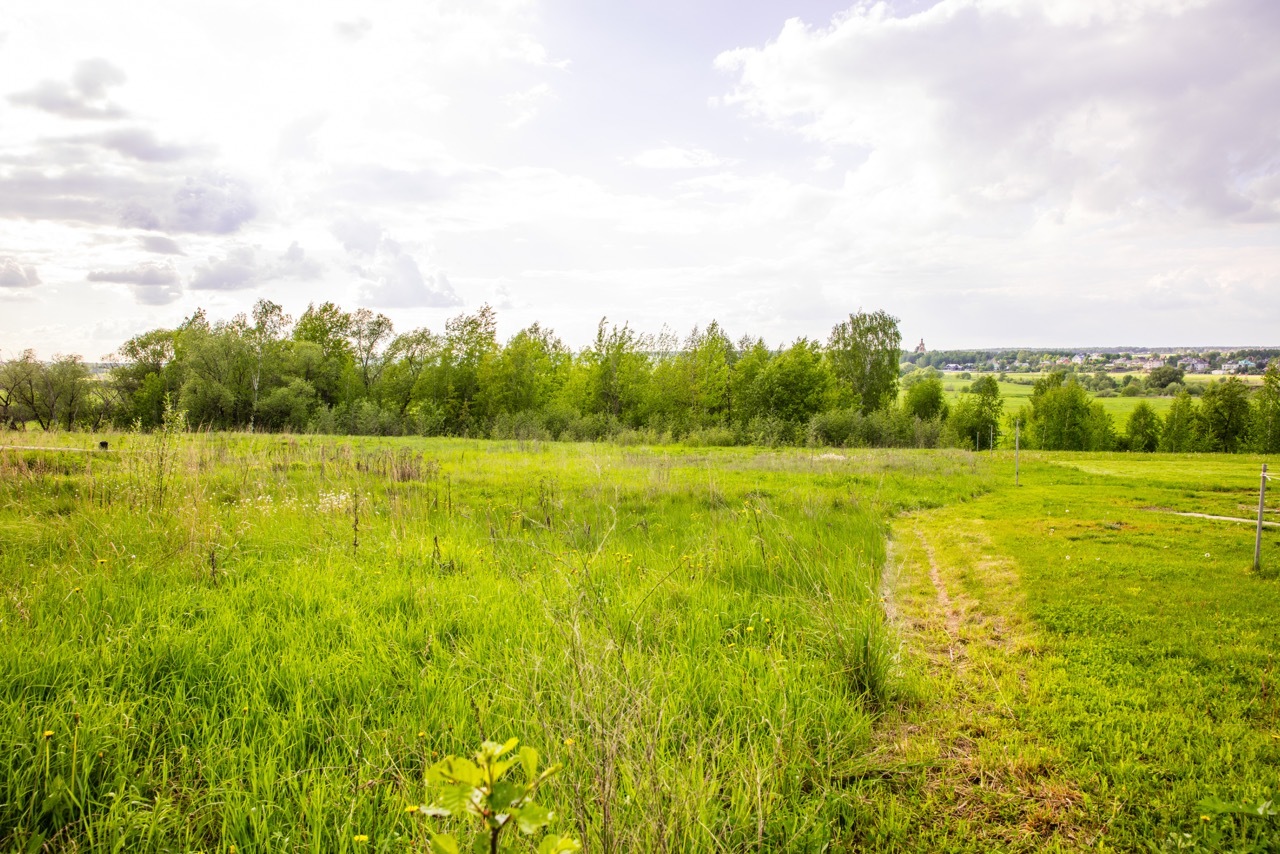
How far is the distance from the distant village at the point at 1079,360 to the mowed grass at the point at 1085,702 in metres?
143

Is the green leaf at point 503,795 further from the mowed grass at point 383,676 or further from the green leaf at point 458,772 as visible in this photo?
the mowed grass at point 383,676

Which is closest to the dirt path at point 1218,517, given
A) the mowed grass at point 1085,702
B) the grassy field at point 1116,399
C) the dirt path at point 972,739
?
the mowed grass at point 1085,702

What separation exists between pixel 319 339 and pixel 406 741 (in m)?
68.0

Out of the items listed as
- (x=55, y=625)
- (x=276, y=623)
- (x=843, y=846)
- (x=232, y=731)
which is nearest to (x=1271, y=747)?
(x=843, y=846)

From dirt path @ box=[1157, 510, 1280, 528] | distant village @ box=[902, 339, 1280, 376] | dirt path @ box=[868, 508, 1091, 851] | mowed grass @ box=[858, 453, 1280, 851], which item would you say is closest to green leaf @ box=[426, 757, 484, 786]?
mowed grass @ box=[858, 453, 1280, 851]

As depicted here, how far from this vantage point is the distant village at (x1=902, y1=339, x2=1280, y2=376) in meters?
137

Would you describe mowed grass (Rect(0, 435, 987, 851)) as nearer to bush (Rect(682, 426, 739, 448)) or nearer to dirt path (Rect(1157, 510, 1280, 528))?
dirt path (Rect(1157, 510, 1280, 528))

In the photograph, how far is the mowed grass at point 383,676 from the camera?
272cm

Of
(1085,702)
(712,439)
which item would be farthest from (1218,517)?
(712,439)

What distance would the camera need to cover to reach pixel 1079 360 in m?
168

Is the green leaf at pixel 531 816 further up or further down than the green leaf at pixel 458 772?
further down

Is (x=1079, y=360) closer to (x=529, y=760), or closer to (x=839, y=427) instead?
(x=839, y=427)

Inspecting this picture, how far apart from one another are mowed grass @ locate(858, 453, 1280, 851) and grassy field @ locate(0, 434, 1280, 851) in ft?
0.08

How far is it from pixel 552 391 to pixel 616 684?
55878mm
